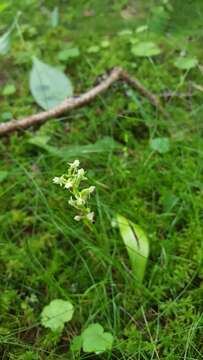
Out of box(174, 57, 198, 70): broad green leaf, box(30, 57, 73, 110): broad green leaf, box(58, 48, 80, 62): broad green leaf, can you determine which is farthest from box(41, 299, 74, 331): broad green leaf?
box(58, 48, 80, 62): broad green leaf

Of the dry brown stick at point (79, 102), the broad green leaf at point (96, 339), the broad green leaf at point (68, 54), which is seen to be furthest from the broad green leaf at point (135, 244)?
the broad green leaf at point (68, 54)

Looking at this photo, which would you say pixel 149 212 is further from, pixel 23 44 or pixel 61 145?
pixel 23 44

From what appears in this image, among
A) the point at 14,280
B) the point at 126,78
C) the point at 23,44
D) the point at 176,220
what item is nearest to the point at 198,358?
the point at 176,220

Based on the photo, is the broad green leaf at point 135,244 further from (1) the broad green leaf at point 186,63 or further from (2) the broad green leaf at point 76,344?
(1) the broad green leaf at point 186,63

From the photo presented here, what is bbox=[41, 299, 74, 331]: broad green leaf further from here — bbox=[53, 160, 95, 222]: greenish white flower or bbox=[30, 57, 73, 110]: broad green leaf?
bbox=[30, 57, 73, 110]: broad green leaf

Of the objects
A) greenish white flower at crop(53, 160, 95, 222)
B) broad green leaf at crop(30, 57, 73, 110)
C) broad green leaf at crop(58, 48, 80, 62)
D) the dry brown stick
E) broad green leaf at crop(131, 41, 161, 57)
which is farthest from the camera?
broad green leaf at crop(58, 48, 80, 62)

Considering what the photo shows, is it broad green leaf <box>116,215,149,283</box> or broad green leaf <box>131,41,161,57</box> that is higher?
broad green leaf <box>131,41,161,57</box>
